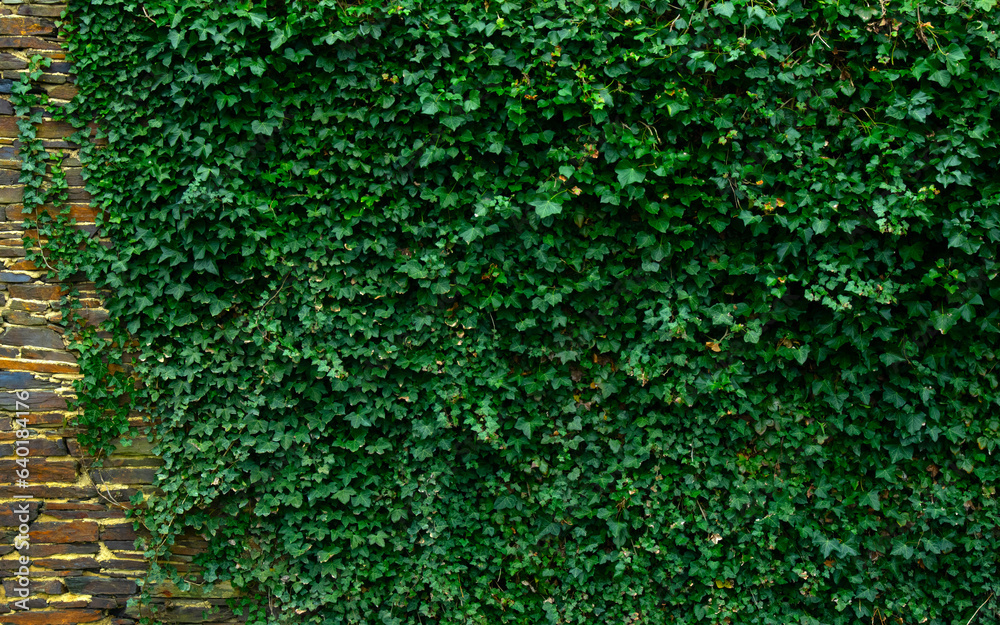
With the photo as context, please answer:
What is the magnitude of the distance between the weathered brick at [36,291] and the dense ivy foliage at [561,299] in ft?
1.00

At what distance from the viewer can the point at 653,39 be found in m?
3.11

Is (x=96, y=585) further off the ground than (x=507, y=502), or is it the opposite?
(x=507, y=502)

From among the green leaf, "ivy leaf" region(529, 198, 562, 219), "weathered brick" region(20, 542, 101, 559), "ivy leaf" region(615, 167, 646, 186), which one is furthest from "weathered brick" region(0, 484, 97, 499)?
the green leaf

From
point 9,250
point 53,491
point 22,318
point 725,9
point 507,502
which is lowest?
point 53,491

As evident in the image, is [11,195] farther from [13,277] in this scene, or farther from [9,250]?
[13,277]

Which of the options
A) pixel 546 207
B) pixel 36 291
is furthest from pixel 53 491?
pixel 546 207

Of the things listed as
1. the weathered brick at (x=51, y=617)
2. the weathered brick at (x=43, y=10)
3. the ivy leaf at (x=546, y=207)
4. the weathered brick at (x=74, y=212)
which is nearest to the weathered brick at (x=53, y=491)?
the weathered brick at (x=51, y=617)

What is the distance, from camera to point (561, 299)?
328 centimetres

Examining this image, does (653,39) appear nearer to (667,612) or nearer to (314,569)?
(667,612)

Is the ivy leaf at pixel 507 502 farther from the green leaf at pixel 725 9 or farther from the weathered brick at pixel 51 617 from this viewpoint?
the green leaf at pixel 725 9

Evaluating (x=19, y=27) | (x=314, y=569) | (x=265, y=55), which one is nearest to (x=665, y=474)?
(x=314, y=569)

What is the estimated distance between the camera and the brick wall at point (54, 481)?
3420mm

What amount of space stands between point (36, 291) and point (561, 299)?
121 inches

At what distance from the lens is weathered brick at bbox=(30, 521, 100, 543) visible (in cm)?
351
